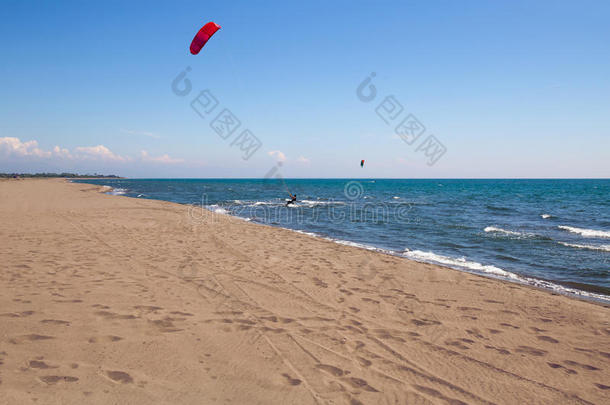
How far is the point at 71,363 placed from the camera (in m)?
3.93

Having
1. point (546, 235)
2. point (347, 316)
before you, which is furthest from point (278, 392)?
point (546, 235)

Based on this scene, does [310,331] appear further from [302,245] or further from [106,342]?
[302,245]

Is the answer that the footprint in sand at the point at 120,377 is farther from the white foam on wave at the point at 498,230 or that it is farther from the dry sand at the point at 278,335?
the white foam on wave at the point at 498,230

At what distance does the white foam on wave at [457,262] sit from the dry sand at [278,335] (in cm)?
177

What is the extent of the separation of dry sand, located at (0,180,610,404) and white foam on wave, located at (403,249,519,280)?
177 cm

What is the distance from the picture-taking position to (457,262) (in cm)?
1205

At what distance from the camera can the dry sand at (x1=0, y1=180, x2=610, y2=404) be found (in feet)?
12.4

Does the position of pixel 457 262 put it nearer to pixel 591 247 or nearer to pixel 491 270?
pixel 491 270

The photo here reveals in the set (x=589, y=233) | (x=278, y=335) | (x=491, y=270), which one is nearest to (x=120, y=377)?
(x=278, y=335)

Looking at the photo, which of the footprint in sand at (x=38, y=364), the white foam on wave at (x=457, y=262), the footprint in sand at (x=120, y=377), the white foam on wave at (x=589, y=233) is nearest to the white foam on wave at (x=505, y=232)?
the white foam on wave at (x=589, y=233)

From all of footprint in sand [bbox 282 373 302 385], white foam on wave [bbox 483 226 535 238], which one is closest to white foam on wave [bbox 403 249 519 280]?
white foam on wave [bbox 483 226 535 238]

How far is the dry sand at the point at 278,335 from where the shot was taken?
149 inches

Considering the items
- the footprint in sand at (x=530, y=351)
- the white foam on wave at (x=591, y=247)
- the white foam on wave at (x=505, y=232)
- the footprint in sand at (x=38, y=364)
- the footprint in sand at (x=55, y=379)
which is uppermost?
the white foam on wave at (x=505, y=232)

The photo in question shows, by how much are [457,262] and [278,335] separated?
940 centimetres
